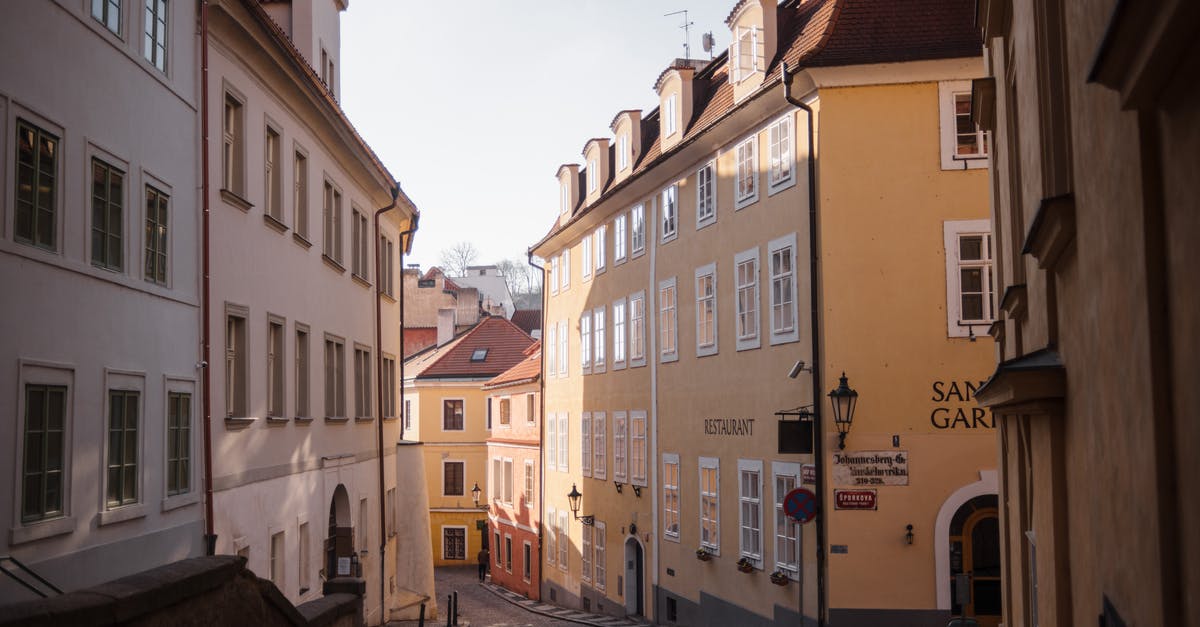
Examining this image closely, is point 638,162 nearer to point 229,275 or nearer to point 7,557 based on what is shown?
point 229,275

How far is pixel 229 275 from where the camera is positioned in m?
17.7

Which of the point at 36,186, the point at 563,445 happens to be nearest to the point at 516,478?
the point at 563,445

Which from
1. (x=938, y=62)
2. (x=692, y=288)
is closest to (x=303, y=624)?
(x=938, y=62)

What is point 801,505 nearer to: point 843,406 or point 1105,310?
point 843,406

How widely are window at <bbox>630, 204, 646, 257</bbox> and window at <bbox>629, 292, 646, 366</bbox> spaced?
118 centimetres

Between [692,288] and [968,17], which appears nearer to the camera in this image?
[968,17]

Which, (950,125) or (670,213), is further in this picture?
(670,213)

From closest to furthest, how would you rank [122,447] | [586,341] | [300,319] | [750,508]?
[122,447], [300,319], [750,508], [586,341]

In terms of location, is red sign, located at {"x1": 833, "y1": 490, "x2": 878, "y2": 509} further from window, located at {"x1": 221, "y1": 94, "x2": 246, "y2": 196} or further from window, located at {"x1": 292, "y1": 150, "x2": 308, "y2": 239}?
window, located at {"x1": 221, "y1": 94, "x2": 246, "y2": 196}

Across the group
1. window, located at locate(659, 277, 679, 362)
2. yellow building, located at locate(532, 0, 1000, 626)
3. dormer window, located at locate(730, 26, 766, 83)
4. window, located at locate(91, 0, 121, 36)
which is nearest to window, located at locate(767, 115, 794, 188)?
yellow building, located at locate(532, 0, 1000, 626)

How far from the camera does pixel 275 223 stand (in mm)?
20094

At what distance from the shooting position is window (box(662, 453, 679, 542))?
1159 inches

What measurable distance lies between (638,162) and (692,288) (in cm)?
670

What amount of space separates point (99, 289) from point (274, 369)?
25.4 feet
